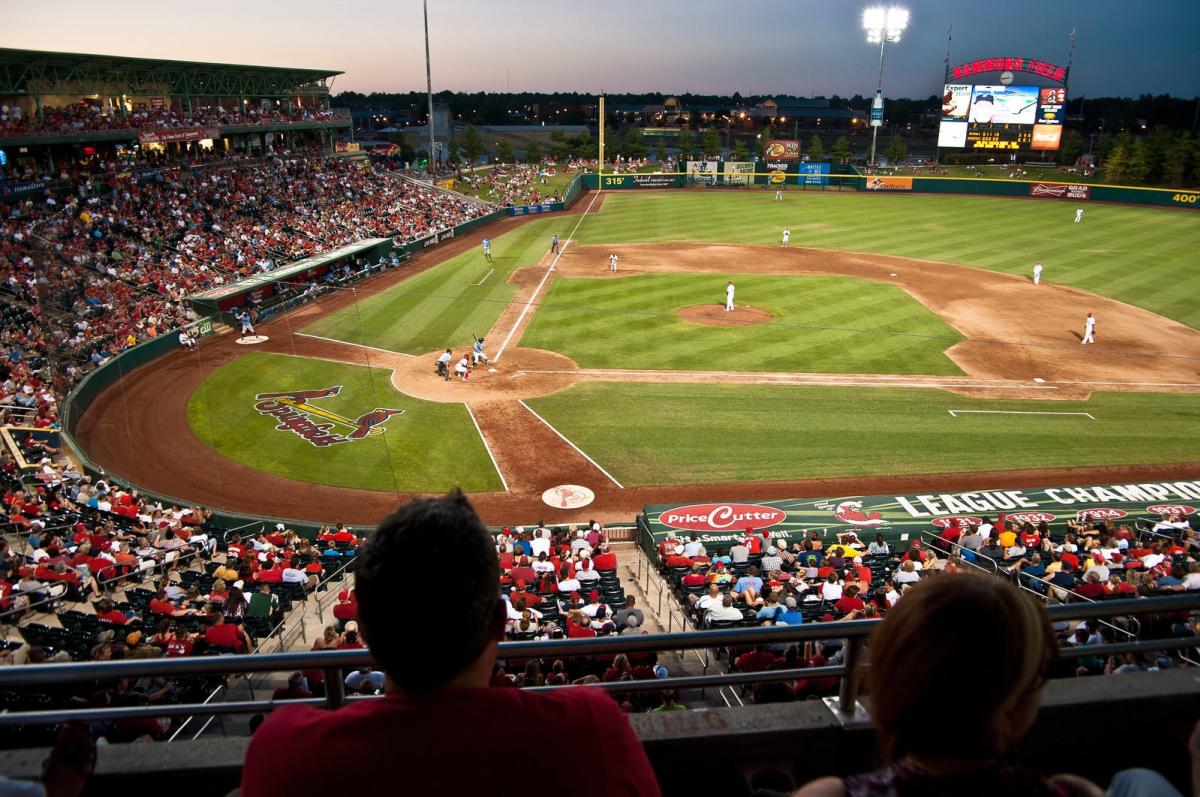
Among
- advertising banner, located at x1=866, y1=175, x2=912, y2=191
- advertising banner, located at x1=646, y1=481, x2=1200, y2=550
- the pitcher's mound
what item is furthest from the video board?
advertising banner, located at x1=646, y1=481, x2=1200, y2=550

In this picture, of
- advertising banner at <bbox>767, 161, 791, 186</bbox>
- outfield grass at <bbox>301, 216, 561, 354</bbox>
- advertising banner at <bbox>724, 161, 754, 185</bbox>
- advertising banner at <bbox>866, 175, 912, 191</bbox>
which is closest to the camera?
outfield grass at <bbox>301, 216, 561, 354</bbox>

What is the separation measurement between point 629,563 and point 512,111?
19786cm

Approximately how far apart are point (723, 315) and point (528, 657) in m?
31.6

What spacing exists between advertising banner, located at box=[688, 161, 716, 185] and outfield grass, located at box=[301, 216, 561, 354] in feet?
141

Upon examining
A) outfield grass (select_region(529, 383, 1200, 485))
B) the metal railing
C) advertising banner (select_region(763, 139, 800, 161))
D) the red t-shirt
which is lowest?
outfield grass (select_region(529, 383, 1200, 485))

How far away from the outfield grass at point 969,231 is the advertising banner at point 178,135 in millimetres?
23712

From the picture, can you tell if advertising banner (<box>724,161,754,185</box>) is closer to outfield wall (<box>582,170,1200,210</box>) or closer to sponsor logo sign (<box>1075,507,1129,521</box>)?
outfield wall (<box>582,170,1200,210</box>)

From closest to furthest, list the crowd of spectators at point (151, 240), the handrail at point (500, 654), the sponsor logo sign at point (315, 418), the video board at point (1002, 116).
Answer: the handrail at point (500, 654) → the sponsor logo sign at point (315, 418) → the crowd of spectators at point (151, 240) → the video board at point (1002, 116)

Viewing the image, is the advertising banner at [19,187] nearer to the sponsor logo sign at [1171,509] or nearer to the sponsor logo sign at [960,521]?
the sponsor logo sign at [960,521]

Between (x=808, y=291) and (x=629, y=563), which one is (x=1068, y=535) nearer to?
(x=629, y=563)

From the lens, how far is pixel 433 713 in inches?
68.3

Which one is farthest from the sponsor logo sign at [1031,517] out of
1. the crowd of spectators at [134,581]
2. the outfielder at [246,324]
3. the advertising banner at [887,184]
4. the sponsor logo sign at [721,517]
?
the advertising banner at [887,184]

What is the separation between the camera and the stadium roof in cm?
3641

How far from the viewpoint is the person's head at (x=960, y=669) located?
1722 mm
